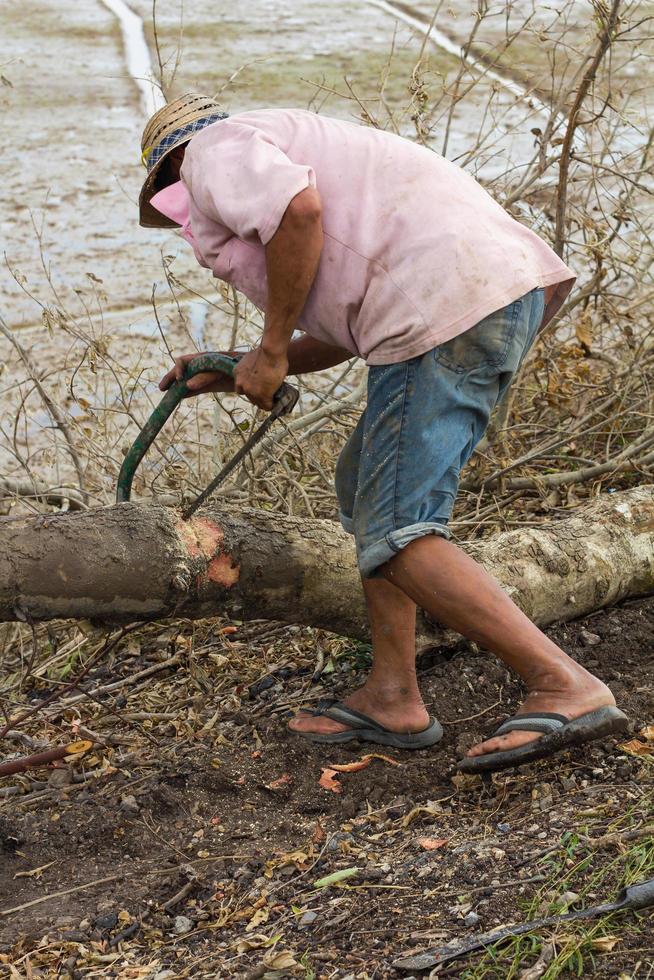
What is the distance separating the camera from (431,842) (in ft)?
Result: 7.94

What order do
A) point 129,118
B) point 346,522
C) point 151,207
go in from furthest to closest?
1. point 129,118
2. point 346,522
3. point 151,207

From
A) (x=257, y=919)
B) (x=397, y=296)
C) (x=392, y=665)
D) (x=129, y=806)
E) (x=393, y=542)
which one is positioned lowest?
(x=129, y=806)

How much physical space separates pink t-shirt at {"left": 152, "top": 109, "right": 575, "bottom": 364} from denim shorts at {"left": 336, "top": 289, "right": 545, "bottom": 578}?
0.06 meters

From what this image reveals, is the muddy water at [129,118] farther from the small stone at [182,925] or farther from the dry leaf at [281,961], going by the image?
the dry leaf at [281,961]

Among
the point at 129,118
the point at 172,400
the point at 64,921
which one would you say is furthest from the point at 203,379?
the point at 129,118

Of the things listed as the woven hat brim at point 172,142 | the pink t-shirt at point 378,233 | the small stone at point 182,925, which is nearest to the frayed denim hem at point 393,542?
the pink t-shirt at point 378,233

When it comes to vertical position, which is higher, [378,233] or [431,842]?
[378,233]

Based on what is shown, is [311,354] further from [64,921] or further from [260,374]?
[64,921]

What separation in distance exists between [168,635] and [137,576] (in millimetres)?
1161

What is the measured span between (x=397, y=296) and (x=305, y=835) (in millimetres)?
1248

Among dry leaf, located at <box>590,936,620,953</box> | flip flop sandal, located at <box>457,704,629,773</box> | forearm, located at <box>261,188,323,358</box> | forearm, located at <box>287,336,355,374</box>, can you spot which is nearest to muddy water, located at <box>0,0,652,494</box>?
forearm, located at <box>287,336,355,374</box>

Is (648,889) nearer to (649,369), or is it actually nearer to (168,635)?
(168,635)

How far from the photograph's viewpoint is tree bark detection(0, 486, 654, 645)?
2572mm

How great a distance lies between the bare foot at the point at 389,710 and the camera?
2.85m
